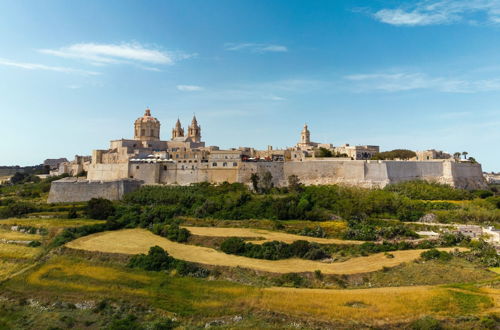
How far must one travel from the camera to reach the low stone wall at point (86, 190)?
128 ft

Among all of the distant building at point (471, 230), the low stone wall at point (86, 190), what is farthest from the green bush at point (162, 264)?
the low stone wall at point (86, 190)

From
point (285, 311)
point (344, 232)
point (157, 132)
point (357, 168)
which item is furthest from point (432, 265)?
point (157, 132)

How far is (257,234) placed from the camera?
26.9 meters

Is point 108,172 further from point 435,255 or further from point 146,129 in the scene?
point 435,255

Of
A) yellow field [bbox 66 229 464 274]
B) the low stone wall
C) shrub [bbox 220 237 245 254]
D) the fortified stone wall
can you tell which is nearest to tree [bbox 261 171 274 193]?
the low stone wall

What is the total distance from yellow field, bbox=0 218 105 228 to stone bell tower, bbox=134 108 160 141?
71.2 feet

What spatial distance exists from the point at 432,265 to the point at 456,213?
10390 mm

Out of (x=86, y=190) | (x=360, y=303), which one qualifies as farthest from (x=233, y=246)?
(x=86, y=190)

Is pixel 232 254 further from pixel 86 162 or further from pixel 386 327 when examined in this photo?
pixel 86 162

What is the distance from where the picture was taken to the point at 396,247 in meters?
24.6

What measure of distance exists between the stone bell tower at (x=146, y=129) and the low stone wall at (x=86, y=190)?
13.7 m

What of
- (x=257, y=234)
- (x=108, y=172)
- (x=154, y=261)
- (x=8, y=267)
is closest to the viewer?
(x=154, y=261)

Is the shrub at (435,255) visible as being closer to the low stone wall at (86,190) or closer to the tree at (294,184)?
the tree at (294,184)

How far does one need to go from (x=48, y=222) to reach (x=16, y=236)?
2811mm
